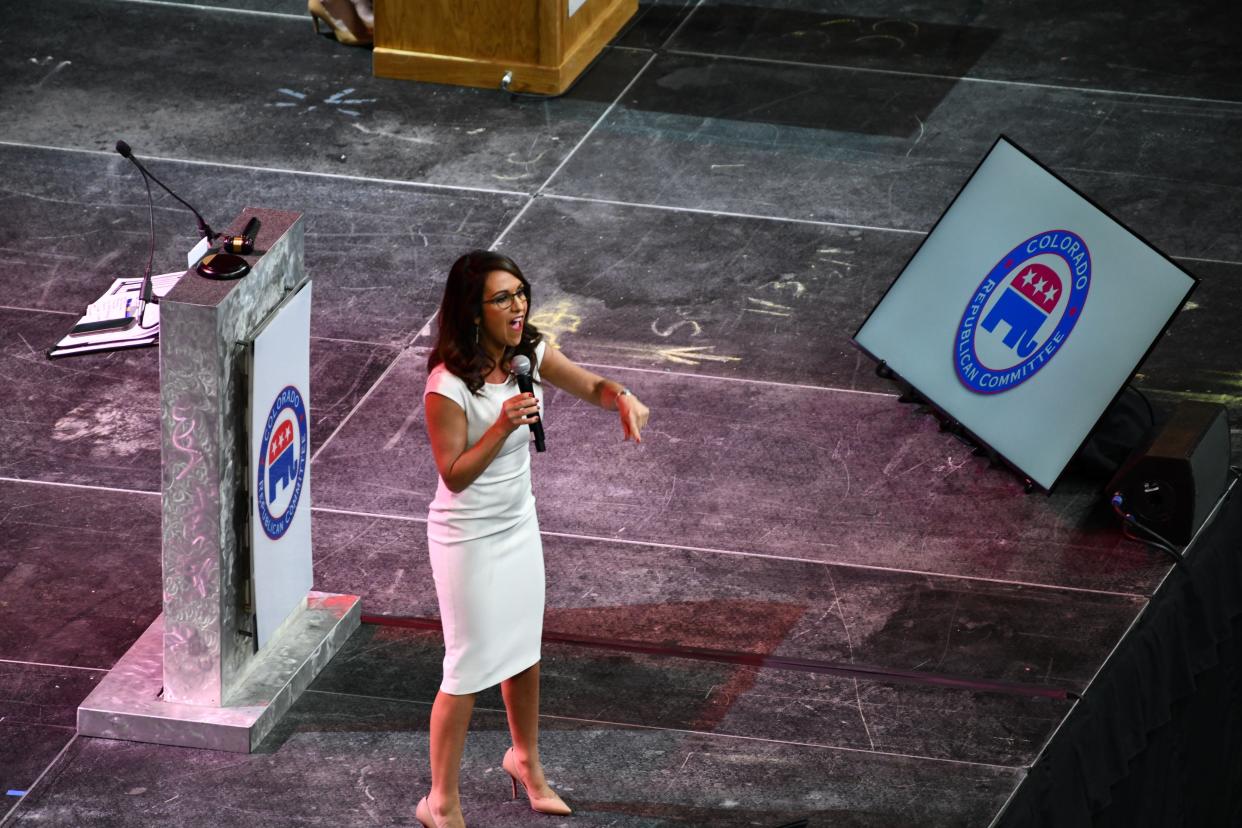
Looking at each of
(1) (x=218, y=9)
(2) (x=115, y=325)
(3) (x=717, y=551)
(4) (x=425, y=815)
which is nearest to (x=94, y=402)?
(2) (x=115, y=325)

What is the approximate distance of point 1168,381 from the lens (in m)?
8.02

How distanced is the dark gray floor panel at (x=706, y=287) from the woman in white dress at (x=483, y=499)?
3.02m

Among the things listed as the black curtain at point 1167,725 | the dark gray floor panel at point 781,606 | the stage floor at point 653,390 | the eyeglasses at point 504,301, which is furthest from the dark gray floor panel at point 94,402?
the black curtain at point 1167,725

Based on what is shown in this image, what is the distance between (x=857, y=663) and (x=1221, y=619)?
148 cm

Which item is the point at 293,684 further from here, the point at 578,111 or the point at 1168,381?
the point at 578,111

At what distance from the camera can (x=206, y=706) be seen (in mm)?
5777

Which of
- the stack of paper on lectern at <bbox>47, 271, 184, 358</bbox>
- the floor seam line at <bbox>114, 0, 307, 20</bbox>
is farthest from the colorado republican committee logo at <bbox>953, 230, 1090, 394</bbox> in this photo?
the floor seam line at <bbox>114, 0, 307, 20</bbox>

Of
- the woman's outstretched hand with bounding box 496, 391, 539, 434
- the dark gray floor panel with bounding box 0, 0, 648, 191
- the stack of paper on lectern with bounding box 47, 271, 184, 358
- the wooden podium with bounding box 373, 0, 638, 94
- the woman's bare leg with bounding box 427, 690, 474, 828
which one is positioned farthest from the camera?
the wooden podium with bounding box 373, 0, 638, 94

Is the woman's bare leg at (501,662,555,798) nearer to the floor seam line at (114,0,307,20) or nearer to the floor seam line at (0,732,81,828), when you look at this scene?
the floor seam line at (0,732,81,828)

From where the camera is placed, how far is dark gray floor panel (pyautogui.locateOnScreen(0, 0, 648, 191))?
10.0 metres

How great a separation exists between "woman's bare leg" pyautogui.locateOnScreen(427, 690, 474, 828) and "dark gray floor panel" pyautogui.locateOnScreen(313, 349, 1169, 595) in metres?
1.85

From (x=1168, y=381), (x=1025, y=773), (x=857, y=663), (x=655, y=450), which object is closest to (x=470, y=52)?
(x=655, y=450)

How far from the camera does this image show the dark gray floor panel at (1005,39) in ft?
36.6

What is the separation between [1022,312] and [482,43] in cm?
454
